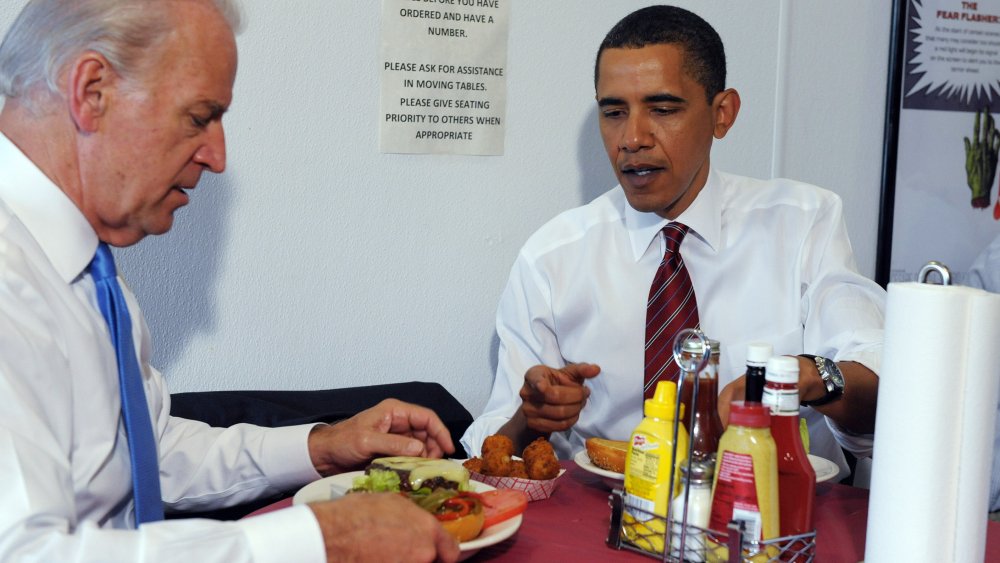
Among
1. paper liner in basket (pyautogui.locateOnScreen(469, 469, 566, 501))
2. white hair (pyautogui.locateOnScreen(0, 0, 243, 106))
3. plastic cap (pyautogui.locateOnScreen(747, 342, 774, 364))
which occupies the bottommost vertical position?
paper liner in basket (pyautogui.locateOnScreen(469, 469, 566, 501))

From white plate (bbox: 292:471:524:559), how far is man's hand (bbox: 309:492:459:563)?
2.0 inches

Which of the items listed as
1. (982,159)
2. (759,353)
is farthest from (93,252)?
(982,159)

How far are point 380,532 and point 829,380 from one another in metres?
0.72

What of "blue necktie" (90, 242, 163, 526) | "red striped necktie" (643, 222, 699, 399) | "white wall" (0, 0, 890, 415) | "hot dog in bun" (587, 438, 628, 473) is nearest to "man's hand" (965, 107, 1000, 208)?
"white wall" (0, 0, 890, 415)

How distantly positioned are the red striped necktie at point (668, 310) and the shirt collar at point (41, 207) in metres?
1.14

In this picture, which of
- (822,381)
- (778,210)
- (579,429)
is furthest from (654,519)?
(778,210)

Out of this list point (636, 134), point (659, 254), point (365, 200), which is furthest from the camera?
point (365, 200)

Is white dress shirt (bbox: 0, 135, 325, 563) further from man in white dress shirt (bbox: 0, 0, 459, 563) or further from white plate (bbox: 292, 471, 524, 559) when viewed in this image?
white plate (bbox: 292, 471, 524, 559)

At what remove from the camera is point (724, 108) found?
2221 millimetres

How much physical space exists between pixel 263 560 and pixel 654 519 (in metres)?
0.46

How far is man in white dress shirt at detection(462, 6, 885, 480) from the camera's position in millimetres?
2068

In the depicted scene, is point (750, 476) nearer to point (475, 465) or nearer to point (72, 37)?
point (475, 465)

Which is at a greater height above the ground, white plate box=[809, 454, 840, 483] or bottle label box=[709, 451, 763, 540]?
bottle label box=[709, 451, 763, 540]

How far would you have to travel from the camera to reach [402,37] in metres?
2.26
